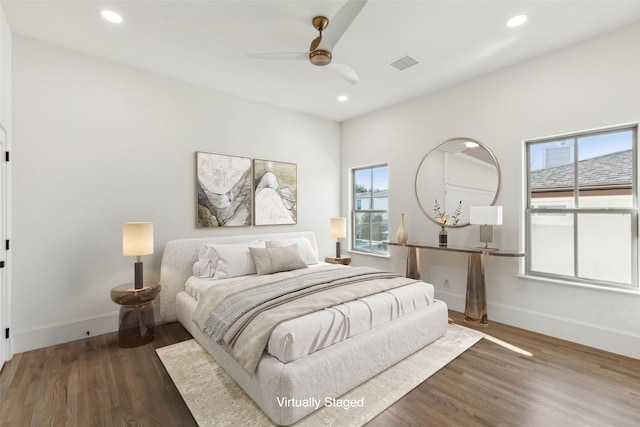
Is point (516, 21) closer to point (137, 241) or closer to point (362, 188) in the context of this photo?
point (362, 188)

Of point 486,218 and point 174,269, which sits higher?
point 486,218

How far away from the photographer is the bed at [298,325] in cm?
188

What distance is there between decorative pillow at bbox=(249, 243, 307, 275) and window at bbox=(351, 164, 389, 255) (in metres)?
1.88

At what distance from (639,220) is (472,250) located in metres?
1.44

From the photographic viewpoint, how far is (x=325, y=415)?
1.90 meters

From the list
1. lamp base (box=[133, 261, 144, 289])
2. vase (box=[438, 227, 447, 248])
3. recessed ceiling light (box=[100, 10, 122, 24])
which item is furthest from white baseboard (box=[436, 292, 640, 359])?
recessed ceiling light (box=[100, 10, 122, 24])

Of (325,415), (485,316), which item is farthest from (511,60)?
(325,415)

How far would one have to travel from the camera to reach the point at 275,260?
3.48 meters

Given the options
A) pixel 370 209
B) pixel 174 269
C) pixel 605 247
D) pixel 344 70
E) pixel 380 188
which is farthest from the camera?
pixel 370 209

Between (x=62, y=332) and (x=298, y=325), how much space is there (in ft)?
9.05

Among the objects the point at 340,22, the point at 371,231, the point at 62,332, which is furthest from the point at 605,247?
the point at 62,332

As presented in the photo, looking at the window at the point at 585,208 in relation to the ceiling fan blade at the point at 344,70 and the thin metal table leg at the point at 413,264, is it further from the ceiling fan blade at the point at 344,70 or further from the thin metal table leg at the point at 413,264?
the ceiling fan blade at the point at 344,70

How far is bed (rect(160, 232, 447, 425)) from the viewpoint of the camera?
1.88 m

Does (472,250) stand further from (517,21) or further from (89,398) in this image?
(89,398)
